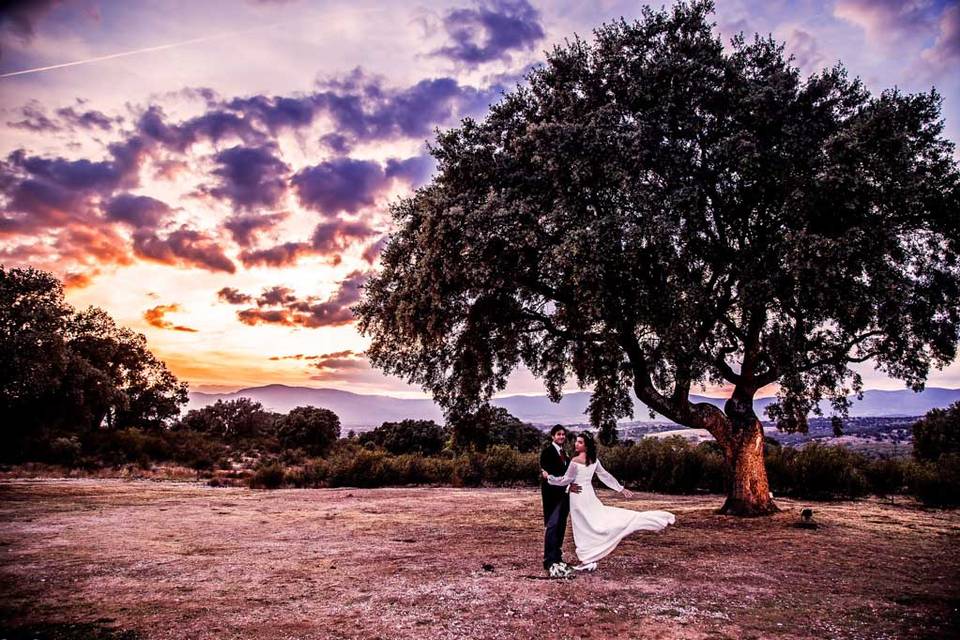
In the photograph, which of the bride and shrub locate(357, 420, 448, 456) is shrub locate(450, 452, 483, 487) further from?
the bride

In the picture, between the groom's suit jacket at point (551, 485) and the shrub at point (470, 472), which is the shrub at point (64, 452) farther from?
the groom's suit jacket at point (551, 485)

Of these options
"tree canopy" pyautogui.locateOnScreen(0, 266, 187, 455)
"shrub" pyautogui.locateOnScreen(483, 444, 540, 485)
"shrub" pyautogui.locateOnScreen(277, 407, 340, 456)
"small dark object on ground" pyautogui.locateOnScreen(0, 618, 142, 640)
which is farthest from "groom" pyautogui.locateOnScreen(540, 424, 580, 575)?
"shrub" pyautogui.locateOnScreen(277, 407, 340, 456)

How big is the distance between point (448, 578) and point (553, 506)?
81.5 inches

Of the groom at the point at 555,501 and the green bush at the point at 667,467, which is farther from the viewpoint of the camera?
the green bush at the point at 667,467

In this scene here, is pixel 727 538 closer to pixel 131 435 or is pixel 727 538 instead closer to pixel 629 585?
pixel 629 585

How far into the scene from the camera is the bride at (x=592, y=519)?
9.67 metres

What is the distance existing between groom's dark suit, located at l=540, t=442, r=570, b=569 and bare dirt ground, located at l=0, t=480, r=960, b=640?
608mm

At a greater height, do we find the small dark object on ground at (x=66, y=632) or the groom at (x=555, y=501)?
the groom at (x=555, y=501)

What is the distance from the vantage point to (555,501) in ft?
31.2

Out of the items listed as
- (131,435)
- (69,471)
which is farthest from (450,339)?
(131,435)

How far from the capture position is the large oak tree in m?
13.0

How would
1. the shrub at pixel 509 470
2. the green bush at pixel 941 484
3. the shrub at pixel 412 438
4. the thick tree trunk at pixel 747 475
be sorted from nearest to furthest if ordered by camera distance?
the thick tree trunk at pixel 747 475 → the green bush at pixel 941 484 → the shrub at pixel 509 470 → the shrub at pixel 412 438

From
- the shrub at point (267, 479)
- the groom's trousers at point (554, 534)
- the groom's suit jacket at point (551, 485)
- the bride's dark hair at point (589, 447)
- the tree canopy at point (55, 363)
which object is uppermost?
the tree canopy at point (55, 363)

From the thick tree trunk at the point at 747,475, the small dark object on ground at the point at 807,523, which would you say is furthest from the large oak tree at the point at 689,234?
the small dark object on ground at the point at 807,523
